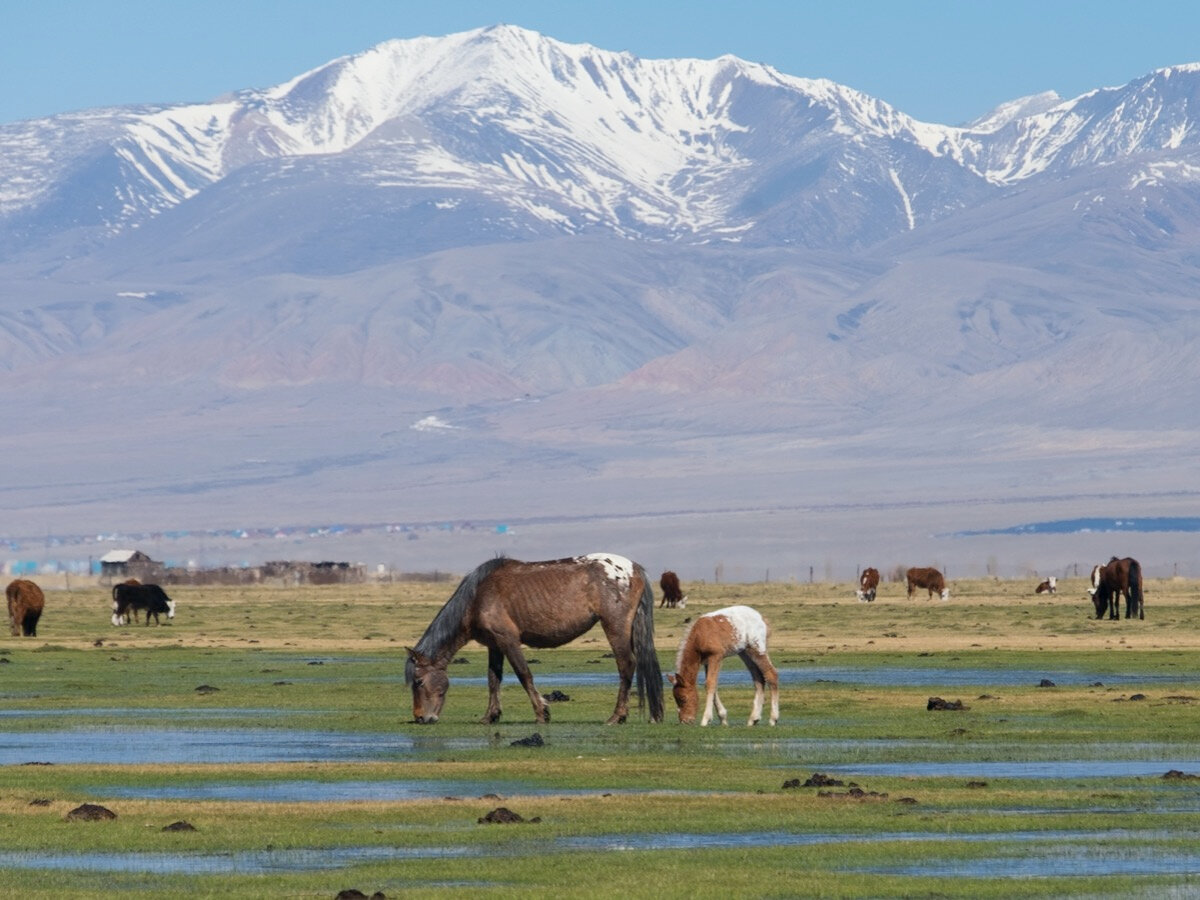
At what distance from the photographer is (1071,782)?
26.5m

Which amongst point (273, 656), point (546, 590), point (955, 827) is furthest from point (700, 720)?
point (273, 656)

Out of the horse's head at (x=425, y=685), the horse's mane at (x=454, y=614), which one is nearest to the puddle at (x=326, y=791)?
the horse's mane at (x=454, y=614)

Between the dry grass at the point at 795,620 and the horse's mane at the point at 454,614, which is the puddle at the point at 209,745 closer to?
the horse's mane at the point at 454,614

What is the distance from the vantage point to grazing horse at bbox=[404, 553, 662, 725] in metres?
34.1

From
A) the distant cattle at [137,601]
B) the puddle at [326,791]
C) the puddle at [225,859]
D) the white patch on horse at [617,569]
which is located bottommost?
the puddle at [225,859]

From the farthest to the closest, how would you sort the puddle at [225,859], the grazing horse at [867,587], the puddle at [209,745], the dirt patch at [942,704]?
the grazing horse at [867,587]
the dirt patch at [942,704]
the puddle at [209,745]
the puddle at [225,859]

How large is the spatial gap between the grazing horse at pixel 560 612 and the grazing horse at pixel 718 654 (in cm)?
38

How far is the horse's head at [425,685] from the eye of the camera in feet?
114

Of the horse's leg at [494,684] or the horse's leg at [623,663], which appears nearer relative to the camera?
the horse's leg at [623,663]

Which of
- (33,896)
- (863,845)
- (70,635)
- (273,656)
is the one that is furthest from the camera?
(70,635)

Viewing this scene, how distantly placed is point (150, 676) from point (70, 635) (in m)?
21.7

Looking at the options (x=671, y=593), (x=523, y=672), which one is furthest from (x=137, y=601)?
(x=523, y=672)

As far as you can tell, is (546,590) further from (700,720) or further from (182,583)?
(182,583)

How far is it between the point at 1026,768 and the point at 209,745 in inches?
397
